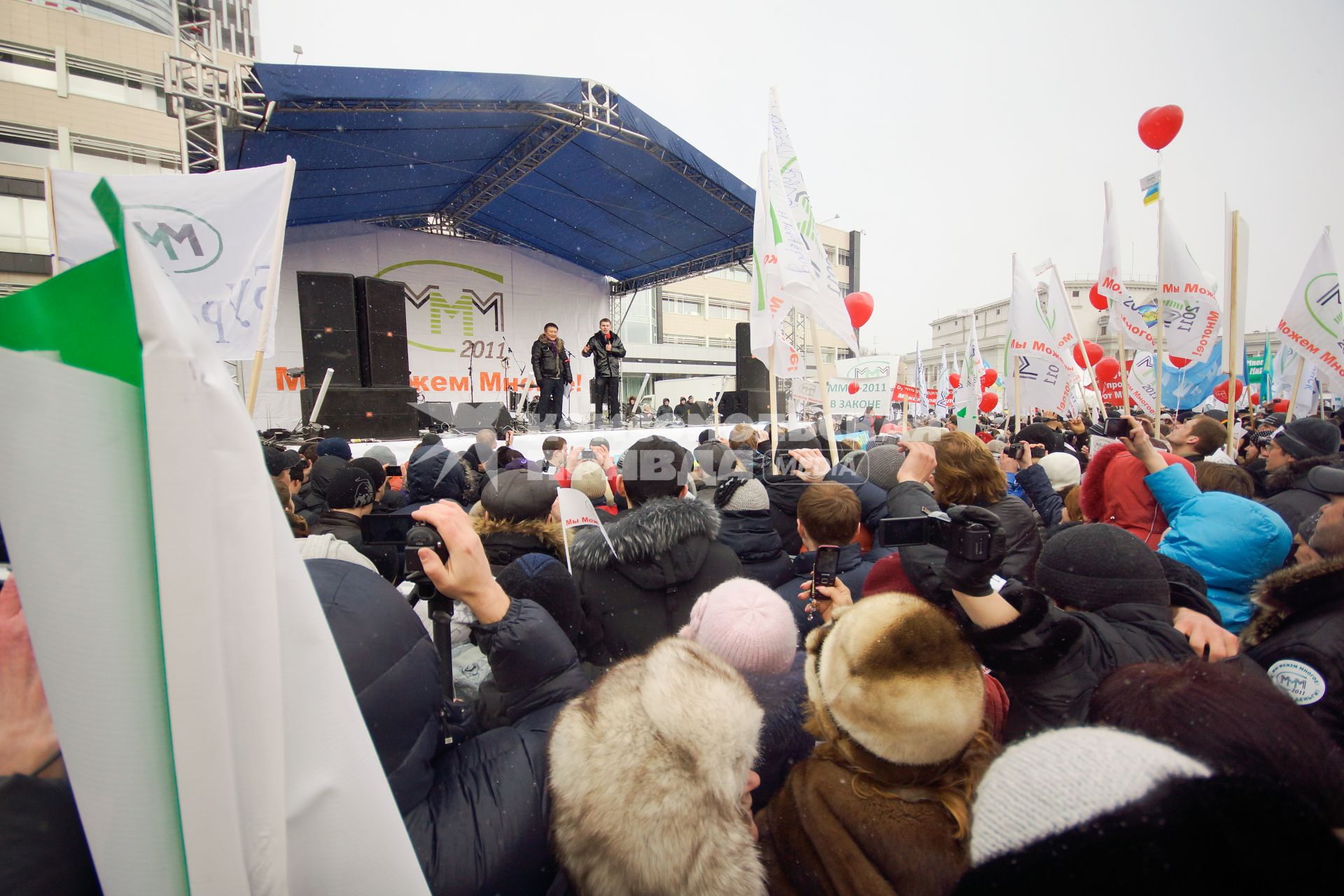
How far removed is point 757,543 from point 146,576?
2044 millimetres

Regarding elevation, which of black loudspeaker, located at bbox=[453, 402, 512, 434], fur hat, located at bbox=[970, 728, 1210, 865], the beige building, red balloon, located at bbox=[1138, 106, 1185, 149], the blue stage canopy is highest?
the beige building

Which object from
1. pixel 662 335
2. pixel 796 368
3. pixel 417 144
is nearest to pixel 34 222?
pixel 417 144

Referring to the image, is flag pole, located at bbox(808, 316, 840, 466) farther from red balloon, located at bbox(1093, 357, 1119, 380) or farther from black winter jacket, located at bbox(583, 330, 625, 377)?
red balloon, located at bbox(1093, 357, 1119, 380)

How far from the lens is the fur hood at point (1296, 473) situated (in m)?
3.16

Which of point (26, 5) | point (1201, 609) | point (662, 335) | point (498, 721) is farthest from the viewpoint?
point (662, 335)

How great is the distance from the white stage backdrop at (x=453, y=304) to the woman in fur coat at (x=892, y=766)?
15739 millimetres

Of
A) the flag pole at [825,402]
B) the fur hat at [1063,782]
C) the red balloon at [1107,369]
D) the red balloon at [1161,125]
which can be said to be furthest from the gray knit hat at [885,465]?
the red balloon at [1107,369]

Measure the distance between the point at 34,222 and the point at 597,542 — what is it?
29.1 metres

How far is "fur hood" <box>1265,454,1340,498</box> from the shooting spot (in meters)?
3.16

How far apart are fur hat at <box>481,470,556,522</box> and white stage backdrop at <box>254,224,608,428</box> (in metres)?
14.2

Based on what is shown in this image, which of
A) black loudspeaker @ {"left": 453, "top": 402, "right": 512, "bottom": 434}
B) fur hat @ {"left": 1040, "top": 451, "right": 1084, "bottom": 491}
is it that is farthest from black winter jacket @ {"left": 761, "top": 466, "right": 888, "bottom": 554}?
black loudspeaker @ {"left": 453, "top": 402, "right": 512, "bottom": 434}

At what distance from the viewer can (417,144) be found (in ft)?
36.9

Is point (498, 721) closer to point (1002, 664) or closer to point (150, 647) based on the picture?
point (150, 647)

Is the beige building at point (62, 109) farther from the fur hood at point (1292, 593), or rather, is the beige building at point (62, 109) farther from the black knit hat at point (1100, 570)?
the fur hood at point (1292, 593)
